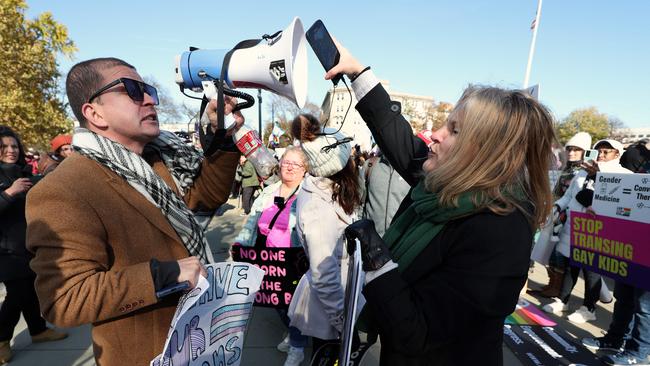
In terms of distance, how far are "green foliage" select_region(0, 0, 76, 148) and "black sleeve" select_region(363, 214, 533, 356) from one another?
43.8 feet

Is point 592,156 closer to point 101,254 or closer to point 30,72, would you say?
point 101,254

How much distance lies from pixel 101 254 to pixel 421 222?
1.14 metres

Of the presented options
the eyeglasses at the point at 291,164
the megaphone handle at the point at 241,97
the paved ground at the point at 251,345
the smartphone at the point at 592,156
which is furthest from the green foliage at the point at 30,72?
the smartphone at the point at 592,156

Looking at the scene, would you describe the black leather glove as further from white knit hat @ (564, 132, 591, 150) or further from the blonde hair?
white knit hat @ (564, 132, 591, 150)

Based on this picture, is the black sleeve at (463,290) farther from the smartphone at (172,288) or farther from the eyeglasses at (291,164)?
the eyeglasses at (291,164)

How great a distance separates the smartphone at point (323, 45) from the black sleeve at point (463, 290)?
982mm

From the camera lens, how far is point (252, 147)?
174 centimetres

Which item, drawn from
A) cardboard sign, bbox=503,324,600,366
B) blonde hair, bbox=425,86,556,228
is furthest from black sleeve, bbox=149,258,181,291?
cardboard sign, bbox=503,324,600,366

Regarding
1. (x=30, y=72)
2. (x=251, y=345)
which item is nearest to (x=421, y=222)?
(x=251, y=345)

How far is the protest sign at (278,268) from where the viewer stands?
2.78 metres

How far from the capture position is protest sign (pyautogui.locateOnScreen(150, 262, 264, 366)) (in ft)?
3.59

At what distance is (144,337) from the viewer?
1297mm

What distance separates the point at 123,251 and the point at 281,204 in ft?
5.88

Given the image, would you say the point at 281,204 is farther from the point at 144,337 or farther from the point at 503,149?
the point at 503,149
